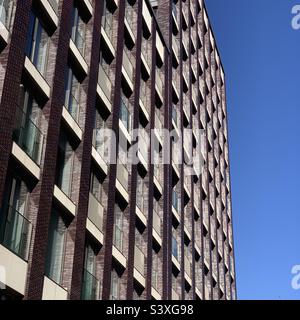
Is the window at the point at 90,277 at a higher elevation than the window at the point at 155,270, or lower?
lower

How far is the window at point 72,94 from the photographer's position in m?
22.1

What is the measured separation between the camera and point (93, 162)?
23328 millimetres

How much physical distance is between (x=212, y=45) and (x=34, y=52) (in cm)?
4026

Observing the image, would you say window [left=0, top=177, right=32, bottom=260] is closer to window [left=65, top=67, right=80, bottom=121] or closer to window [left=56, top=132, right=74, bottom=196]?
window [left=56, top=132, right=74, bottom=196]

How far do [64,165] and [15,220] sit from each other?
4.72 m

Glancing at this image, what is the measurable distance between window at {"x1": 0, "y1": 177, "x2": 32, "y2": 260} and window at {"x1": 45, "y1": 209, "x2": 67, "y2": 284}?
1.99m

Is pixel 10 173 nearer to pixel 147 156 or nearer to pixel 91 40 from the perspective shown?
pixel 91 40

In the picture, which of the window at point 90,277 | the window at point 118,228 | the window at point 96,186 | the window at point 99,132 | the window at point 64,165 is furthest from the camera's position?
the window at point 118,228

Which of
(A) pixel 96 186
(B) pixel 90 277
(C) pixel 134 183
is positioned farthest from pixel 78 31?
(B) pixel 90 277

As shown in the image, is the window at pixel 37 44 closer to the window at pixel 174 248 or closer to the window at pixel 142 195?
the window at pixel 142 195

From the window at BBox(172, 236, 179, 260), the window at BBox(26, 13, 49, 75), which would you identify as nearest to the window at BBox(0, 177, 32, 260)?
the window at BBox(26, 13, 49, 75)

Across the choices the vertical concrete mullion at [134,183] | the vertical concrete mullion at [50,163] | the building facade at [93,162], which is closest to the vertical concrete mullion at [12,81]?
the building facade at [93,162]

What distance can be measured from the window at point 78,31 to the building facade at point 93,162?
9cm
